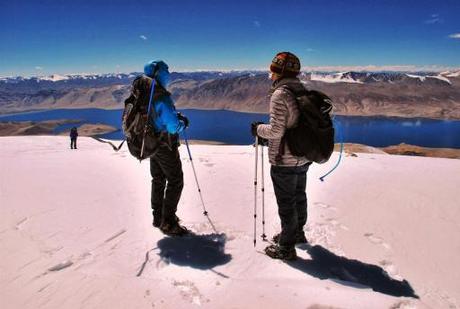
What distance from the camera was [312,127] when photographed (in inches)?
152

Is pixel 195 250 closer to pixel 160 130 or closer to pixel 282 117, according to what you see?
pixel 160 130

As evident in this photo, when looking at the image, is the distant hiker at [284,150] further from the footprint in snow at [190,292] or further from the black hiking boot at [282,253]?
the footprint in snow at [190,292]

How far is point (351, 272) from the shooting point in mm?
4188

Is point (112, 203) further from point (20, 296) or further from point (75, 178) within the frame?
point (20, 296)

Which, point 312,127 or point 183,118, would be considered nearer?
point 312,127

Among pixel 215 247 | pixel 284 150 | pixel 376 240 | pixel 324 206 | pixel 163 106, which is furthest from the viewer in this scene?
pixel 324 206

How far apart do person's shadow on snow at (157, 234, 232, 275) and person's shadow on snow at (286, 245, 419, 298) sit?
2.93 ft

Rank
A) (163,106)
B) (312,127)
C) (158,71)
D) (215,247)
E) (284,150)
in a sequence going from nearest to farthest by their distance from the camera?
1. (312,127)
2. (284,150)
3. (163,106)
4. (158,71)
5. (215,247)

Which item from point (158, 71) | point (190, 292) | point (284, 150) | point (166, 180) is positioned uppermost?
point (158, 71)

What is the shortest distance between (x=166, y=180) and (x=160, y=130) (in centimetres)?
93

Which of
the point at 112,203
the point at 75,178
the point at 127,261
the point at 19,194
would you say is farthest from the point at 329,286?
the point at 75,178

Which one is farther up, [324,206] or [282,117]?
[282,117]

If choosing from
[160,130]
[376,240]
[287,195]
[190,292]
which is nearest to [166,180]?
[160,130]

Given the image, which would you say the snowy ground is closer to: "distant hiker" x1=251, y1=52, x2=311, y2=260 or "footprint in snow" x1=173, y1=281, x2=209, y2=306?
"footprint in snow" x1=173, y1=281, x2=209, y2=306
